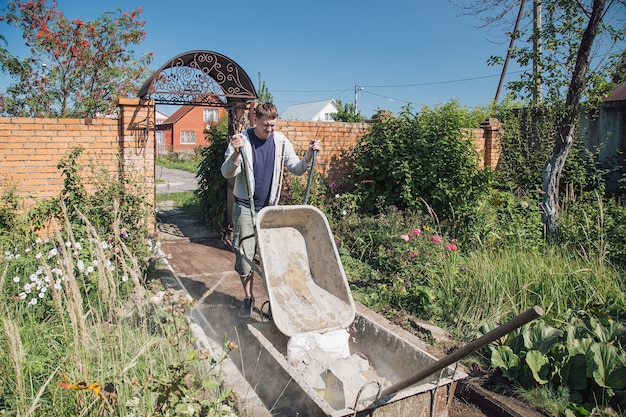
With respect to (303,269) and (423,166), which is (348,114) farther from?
(303,269)

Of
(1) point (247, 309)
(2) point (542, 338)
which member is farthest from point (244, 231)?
(2) point (542, 338)

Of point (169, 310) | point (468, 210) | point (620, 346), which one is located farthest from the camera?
point (468, 210)

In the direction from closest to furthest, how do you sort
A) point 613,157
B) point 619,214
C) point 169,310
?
1. point 169,310
2. point 619,214
3. point 613,157

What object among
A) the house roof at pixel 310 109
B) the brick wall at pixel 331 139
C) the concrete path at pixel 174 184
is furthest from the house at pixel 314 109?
the brick wall at pixel 331 139

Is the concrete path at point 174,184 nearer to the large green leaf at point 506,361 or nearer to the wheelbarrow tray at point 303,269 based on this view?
the wheelbarrow tray at point 303,269

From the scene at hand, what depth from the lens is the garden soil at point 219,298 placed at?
278cm

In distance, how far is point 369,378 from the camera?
112 inches

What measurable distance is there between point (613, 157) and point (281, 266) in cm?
829

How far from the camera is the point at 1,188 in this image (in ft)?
18.7

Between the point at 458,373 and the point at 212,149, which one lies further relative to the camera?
the point at 212,149

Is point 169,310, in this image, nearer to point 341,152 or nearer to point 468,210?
point 468,210

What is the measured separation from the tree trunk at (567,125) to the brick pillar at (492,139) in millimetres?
3073

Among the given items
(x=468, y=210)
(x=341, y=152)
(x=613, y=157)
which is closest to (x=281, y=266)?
(x=468, y=210)

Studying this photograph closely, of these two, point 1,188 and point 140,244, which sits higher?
point 1,188
